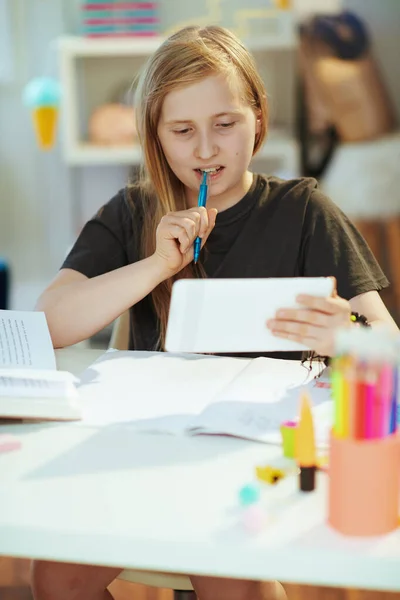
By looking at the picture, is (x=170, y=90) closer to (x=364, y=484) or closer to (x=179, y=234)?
(x=179, y=234)

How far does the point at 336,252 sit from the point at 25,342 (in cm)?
51

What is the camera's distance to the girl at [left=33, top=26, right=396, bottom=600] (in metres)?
1.29

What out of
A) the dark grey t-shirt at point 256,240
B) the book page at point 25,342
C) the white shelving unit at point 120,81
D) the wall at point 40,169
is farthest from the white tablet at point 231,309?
the wall at point 40,169

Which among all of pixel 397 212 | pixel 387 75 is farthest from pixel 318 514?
pixel 387 75

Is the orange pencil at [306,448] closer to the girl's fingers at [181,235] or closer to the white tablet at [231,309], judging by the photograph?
the white tablet at [231,309]

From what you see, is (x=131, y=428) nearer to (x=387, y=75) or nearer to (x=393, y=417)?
(x=393, y=417)

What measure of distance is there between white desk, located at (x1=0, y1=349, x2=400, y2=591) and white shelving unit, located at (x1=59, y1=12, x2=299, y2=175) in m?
2.78

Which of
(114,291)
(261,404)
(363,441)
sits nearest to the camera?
(363,441)

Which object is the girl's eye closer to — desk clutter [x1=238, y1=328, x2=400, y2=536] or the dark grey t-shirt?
the dark grey t-shirt

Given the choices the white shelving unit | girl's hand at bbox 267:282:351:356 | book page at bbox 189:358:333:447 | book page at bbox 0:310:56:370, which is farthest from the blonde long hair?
the white shelving unit

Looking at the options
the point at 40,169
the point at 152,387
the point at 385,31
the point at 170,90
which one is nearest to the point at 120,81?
the point at 40,169

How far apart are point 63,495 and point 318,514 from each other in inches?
8.3

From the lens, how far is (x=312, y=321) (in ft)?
3.06

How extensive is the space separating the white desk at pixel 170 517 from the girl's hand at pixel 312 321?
0.14m
